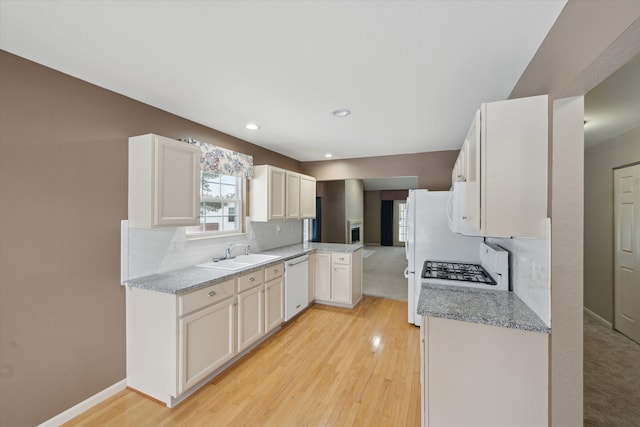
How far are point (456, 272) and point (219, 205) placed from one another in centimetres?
270

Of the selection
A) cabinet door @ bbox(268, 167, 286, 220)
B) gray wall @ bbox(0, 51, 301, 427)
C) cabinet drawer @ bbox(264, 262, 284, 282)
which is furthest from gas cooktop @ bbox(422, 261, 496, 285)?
gray wall @ bbox(0, 51, 301, 427)

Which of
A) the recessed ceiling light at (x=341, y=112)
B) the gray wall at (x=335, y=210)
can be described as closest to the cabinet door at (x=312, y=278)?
the recessed ceiling light at (x=341, y=112)

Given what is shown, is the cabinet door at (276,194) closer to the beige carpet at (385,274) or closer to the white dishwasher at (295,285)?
the white dishwasher at (295,285)

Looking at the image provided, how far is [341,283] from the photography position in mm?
3924

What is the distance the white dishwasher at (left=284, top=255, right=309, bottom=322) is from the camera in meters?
3.27

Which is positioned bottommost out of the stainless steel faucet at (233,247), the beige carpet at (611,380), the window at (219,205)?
the beige carpet at (611,380)

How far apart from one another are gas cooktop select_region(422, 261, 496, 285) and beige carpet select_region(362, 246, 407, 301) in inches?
69.0

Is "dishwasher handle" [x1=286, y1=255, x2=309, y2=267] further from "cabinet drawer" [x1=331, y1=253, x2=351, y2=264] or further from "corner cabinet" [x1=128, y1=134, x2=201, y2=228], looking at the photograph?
"corner cabinet" [x1=128, y1=134, x2=201, y2=228]

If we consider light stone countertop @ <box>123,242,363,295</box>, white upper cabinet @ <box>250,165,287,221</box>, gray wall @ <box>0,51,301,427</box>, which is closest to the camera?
gray wall @ <box>0,51,301,427</box>

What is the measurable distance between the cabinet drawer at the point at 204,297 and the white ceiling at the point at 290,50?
5.27 feet

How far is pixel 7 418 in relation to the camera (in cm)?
155

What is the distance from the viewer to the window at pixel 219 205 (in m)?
2.97

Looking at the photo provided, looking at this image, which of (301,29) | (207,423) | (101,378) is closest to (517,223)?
(301,29)

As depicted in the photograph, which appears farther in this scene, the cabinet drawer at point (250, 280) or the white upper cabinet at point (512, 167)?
the cabinet drawer at point (250, 280)
